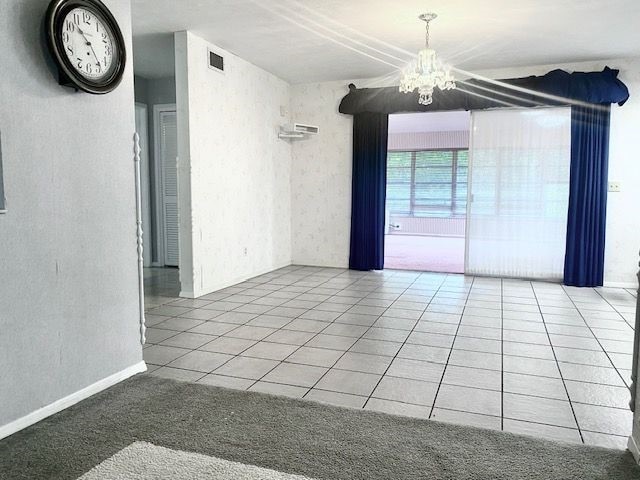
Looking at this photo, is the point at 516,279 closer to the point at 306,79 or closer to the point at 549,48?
the point at 549,48

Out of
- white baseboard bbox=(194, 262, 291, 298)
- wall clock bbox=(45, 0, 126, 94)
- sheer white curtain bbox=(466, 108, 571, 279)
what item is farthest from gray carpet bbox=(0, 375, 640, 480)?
sheer white curtain bbox=(466, 108, 571, 279)

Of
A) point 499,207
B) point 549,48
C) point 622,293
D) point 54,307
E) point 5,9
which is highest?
point 549,48

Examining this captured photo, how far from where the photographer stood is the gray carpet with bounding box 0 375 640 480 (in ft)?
6.27

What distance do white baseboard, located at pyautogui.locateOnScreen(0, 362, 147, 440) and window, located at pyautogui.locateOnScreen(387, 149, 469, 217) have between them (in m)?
10.4

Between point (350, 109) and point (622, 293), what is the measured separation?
3977mm

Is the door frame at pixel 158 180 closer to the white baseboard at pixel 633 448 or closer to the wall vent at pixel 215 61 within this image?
the wall vent at pixel 215 61

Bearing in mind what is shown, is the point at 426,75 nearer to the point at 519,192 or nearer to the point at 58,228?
the point at 519,192

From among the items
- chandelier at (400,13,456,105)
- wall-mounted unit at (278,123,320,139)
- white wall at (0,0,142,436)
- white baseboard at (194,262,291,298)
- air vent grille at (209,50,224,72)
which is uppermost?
air vent grille at (209,50,224,72)

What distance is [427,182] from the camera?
12.5 m

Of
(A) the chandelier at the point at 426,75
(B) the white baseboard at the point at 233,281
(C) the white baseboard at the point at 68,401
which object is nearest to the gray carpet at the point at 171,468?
(C) the white baseboard at the point at 68,401

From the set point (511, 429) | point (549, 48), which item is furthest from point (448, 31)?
point (511, 429)

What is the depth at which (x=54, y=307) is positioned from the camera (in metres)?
2.37

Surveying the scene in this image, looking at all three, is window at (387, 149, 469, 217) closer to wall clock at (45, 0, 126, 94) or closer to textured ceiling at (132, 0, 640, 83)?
textured ceiling at (132, 0, 640, 83)

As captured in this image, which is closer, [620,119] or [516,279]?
[620,119]
